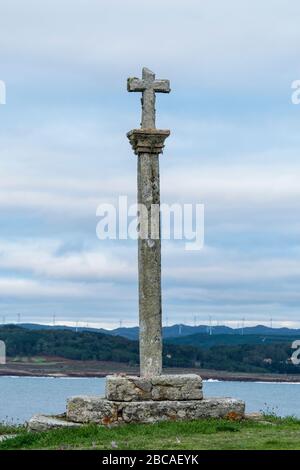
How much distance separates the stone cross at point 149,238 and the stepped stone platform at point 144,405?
771mm

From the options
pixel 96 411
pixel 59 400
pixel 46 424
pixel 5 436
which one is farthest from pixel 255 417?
pixel 59 400

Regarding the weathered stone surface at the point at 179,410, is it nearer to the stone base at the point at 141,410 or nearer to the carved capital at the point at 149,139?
the stone base at the point at 141,410

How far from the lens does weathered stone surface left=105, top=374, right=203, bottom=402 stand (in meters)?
20.2

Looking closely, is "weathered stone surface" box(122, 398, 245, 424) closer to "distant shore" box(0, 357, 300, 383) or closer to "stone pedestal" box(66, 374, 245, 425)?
"stone pedestal" box(66, 374, 245, 425)

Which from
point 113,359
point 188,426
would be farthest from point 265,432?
point 113,359

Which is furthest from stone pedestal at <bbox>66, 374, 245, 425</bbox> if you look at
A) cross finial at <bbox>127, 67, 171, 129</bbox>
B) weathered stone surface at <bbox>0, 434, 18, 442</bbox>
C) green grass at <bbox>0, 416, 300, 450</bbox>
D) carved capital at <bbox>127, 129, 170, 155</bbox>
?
cross finial at <bbox>127, 67, 171, 129</bbox>

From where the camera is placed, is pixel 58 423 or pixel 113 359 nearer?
pixel 58 423

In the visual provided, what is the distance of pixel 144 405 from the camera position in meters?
20.0

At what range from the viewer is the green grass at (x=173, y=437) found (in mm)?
16609

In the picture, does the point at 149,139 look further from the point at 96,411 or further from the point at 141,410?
the point at 96,411

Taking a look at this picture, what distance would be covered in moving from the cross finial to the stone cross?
7 cm
